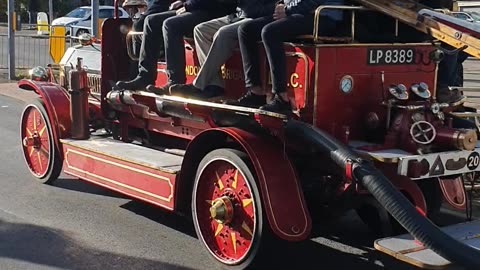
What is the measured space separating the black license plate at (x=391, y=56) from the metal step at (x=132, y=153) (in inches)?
66.7

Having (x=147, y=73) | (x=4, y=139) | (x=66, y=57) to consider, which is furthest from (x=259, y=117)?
(x=4, y=139)

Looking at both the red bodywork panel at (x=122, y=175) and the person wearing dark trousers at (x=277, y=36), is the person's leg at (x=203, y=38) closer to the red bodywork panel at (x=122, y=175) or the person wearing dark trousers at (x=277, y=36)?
the person wearing dark trousers at (x=277, y=36)

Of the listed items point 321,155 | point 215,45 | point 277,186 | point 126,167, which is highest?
point 215,45

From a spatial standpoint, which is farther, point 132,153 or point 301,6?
point 132,153

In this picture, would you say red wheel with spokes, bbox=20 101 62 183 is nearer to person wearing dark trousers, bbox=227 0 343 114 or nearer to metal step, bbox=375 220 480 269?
person wearing dark trousers, bbox=227 0 343 114

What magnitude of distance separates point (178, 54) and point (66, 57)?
3240mm

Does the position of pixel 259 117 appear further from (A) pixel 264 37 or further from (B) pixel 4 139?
(B) pixel 4 139

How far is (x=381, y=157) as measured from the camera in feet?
14.7

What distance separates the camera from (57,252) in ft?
17.5

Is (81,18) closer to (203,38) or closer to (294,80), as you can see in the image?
(203,38)

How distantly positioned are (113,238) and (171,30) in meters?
1.78

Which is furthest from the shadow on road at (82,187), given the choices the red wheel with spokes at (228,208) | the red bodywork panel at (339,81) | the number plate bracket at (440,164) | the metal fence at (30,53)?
the metal fence at (30,53)

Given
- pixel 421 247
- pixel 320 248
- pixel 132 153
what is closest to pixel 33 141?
pixel 132 153

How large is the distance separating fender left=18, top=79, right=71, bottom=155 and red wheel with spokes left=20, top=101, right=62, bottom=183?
0.10 metres
